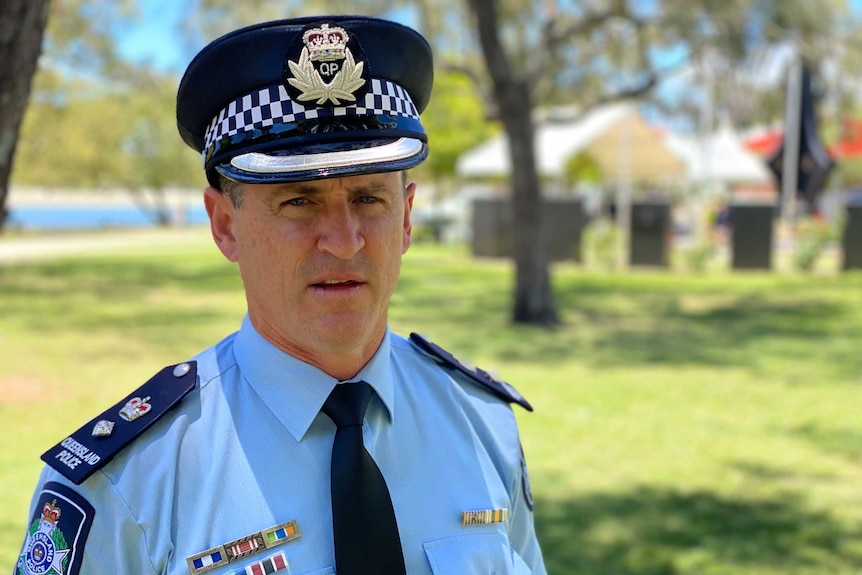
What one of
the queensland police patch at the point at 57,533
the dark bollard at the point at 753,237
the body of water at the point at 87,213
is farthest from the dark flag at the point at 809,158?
the body of water at the point at 87,213

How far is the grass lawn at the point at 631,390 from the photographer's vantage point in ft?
15.3

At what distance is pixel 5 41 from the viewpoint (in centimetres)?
Result: 227

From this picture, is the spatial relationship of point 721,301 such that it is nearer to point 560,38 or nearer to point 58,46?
point 560,38

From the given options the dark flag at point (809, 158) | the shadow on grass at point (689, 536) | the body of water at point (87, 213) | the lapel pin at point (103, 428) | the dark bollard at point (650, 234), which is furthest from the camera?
the body of water at point (87, 213)

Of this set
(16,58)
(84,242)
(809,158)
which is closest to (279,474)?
(16,58)

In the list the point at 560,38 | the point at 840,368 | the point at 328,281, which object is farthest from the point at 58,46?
the point at 328,281

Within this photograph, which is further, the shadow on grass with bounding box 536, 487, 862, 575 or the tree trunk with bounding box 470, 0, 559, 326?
the tree trunk with bounding box 470, 0, 559, 326

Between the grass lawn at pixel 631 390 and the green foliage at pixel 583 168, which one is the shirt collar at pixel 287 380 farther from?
the green foliage at pixel 583 168

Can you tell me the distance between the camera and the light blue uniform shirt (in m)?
1.44

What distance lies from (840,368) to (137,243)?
20540 millimetres

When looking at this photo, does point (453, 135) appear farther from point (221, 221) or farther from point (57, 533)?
point (57, 533)

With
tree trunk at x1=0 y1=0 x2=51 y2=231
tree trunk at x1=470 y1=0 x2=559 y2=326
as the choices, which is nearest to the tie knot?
tree trunk at x1=0 y1=0 x2=51 y2=231

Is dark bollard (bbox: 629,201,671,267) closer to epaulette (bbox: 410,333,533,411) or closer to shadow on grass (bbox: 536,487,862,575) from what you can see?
shadow on grass (bbox: 536,487,862,575)

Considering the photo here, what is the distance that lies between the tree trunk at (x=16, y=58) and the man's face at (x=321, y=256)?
3.42 ft
